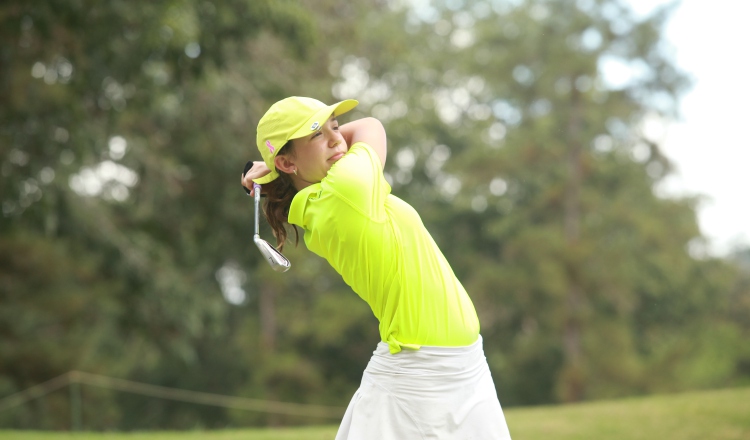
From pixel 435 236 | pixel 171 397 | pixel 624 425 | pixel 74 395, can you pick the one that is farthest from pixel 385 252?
pixel 171 397

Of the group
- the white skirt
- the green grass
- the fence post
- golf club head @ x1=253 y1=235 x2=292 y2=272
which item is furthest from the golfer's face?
the fence post

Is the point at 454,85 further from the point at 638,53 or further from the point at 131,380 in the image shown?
the point at 131,380

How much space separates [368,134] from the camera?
10.2ft

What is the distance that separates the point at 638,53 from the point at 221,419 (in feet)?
46.2

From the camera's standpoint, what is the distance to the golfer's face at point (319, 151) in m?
2.97

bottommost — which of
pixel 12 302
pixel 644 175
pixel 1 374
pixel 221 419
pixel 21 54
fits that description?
pixel 221 419

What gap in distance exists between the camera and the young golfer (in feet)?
9.20

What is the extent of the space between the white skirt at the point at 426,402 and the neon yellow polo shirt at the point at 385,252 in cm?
5

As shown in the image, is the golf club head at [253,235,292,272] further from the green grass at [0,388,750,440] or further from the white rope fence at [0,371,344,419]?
the white rope fence at [0,371,344,419]

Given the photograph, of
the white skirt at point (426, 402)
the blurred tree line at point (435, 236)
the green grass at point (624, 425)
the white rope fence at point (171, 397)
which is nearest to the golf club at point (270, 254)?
the white skirt at point (426, 402)

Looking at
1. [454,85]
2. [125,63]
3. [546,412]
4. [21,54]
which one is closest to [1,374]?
[21,54]

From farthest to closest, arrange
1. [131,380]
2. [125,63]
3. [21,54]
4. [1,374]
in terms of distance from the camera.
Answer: [131,380] → [1,374] → [21,54] → [125,63]

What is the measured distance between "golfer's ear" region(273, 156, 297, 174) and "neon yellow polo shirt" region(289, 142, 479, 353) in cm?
15

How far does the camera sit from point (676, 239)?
923 inches
